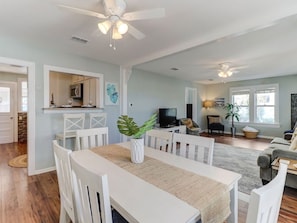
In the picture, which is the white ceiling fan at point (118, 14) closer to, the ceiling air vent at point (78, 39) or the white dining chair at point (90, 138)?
the ceiling air vent at point (78, 39)

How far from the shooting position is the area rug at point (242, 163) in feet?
9.00

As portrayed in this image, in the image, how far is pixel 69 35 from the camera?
2.77 metres

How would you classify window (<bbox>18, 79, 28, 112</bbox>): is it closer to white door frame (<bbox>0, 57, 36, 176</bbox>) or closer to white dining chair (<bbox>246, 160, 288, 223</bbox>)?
white door frame (<bbox>0, 57, 36, 176</bbox>)

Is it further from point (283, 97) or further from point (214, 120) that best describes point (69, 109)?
point (283, 97)

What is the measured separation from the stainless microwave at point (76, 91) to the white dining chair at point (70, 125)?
1770mm

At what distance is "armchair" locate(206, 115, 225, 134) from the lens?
24.4 ft

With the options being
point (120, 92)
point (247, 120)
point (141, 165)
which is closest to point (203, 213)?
point (141, 165)

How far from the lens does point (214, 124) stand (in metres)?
7.58

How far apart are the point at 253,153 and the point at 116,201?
Result: 15.1ft

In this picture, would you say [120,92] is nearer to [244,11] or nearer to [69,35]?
[69,35]

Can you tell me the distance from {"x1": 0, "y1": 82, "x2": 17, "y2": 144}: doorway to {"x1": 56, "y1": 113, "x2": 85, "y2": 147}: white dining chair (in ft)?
11.6

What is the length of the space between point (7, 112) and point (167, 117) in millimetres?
5405

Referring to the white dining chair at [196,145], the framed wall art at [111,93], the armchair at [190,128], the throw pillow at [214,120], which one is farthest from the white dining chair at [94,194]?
the throw pillow at [214,120]

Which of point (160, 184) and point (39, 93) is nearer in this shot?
point (160, 184)
